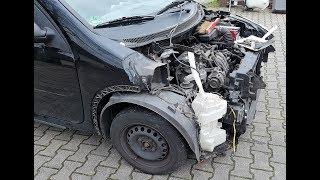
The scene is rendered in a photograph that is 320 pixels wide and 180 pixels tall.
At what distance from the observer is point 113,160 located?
3.44 meters

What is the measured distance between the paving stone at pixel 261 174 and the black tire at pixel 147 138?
2.26ft

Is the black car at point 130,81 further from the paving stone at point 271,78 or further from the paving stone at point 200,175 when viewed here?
the paving stone at point 271,78

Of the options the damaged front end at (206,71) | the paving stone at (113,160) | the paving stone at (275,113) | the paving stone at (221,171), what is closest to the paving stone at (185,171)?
the paving stone at (221,171)

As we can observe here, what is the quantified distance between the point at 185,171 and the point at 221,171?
0.33 m

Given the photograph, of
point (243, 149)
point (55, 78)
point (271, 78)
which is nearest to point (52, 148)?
point (55, 78)

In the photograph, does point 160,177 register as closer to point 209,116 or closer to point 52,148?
point 209,116

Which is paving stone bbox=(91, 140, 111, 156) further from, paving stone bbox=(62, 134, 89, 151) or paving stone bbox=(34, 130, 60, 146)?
paving stone bbox=(34, 130, 60, 146)

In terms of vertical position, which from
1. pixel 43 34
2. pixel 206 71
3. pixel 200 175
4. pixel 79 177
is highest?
pixel 43 34

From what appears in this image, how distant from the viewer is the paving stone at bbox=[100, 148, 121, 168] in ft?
Answer: 11.1

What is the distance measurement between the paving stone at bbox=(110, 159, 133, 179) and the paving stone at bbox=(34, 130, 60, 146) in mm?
909

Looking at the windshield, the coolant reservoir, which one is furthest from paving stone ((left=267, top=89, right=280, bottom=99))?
the coolant reservoir

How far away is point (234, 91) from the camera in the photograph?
3213mm
